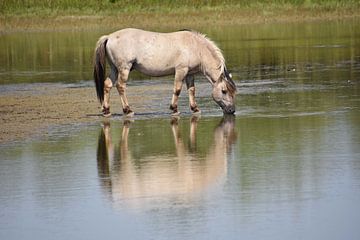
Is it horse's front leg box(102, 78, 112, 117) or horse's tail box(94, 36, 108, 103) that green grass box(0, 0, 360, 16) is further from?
horse's tail box(94, 36, 108, 103)

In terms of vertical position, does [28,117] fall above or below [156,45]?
below

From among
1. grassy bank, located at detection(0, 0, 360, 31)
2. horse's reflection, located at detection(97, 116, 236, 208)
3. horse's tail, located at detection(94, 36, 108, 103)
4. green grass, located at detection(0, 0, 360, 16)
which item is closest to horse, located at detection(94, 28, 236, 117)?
horse's tail, located at detection(94, 36, 108, 103)

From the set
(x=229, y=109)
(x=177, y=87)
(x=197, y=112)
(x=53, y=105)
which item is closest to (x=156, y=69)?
(x=177, y=87)

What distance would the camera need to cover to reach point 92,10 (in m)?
52.5

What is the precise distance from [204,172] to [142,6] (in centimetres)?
4084

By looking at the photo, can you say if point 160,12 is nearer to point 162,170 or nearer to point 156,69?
point 156,69

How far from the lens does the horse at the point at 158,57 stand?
62.0ft

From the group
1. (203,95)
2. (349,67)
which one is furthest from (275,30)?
(203,95)

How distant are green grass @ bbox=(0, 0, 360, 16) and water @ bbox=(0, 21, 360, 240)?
27.7m

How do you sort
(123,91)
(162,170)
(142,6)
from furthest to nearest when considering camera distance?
1. (142,6)
2. (123,91)
3. (162,170)

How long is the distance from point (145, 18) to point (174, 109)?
3057cm

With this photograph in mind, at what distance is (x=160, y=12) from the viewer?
50750 mm

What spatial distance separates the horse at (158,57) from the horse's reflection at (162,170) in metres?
2.57

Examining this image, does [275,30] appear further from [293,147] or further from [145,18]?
[293,147]
